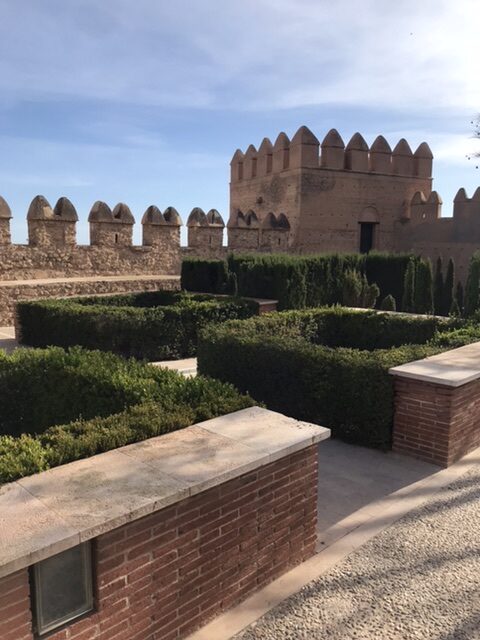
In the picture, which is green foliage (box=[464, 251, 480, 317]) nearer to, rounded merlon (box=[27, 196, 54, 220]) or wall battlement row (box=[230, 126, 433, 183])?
wall battlement row (box=[230, 126, 433, 183])

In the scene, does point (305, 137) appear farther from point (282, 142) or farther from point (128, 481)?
point (128, 481)

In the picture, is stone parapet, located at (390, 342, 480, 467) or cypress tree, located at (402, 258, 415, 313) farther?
cypress tree, located at (402, 258, 415, 313)

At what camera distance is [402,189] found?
2630cm

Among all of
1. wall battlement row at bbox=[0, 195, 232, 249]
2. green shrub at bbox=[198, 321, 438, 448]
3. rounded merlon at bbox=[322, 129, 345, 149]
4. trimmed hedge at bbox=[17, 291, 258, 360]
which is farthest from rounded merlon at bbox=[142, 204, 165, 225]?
green shrub at bbox=[198, 321, 438, 448]

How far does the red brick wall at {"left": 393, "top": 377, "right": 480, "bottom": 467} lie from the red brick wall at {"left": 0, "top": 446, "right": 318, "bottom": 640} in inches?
93.4

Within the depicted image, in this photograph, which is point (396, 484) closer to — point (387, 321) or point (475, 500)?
point (475, 500)

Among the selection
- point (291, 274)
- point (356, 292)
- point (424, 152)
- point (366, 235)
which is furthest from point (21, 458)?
Answer: point (424, 152)

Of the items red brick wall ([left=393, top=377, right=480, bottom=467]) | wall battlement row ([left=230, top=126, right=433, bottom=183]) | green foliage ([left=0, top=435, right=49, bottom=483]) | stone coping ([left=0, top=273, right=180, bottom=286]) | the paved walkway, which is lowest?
the paved walkway

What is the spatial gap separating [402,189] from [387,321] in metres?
18.1

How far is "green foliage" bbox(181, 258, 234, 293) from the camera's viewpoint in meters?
16.4

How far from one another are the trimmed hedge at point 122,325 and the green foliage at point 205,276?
139 inches

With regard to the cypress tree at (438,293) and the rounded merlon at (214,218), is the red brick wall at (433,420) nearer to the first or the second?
the cypress tree at (438,293)

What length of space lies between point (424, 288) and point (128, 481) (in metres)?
15.8

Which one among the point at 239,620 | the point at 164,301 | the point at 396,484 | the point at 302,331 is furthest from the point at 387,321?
the point at 239,620
